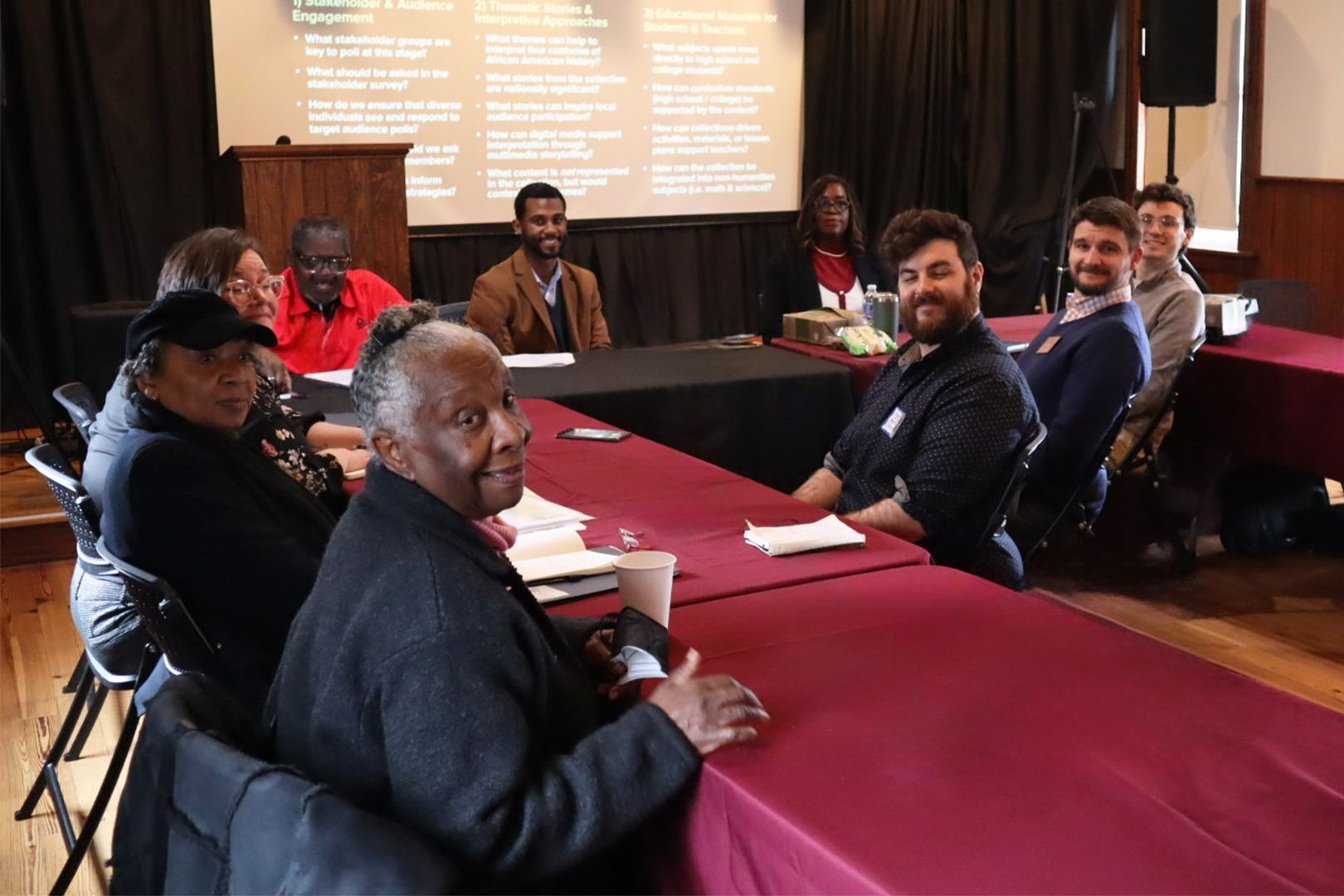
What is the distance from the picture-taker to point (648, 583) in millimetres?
1666

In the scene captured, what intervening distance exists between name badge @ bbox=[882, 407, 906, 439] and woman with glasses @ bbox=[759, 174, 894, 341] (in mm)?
2482

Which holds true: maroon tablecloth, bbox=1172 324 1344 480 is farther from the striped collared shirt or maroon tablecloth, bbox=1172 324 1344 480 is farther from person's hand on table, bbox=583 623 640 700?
person's hand on table, bbox=583 623 640 700

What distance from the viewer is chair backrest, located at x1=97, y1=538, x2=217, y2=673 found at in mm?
1890

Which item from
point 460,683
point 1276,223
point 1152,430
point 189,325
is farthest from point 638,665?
point 1276,223

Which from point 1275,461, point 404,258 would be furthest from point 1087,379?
point 404,258

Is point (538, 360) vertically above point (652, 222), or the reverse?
point (652, 222)

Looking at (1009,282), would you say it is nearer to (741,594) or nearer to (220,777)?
(741,594)

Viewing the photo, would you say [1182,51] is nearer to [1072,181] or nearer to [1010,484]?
[1072,181]

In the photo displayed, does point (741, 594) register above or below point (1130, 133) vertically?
below

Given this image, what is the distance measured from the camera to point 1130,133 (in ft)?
25.2

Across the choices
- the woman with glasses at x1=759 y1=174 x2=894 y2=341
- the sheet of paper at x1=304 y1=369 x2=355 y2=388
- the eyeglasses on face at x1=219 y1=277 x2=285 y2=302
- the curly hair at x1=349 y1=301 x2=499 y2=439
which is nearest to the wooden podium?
the sheet of paper at x1=304 y1=369 x2=355 y2=388

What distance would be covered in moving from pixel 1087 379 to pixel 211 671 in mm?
2251

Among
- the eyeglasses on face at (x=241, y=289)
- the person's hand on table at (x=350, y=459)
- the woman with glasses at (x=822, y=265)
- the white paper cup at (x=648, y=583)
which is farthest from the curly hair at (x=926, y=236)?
the woman with glasses at (x=822, y=265)

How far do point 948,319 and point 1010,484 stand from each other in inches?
15.2
